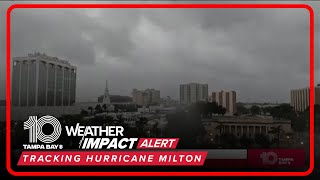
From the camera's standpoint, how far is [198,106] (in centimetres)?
249

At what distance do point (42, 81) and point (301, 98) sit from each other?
2.05 m

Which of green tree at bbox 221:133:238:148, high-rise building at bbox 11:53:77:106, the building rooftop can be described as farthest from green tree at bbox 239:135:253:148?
the building rooftop

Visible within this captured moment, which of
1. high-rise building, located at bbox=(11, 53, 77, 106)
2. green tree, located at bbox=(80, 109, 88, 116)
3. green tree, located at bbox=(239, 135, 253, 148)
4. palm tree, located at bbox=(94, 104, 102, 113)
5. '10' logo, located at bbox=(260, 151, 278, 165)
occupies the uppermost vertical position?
high-rise building, located at bbox=(11, 53, 77, 106)

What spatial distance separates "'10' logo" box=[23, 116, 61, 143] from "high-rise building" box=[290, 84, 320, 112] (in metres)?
1.87

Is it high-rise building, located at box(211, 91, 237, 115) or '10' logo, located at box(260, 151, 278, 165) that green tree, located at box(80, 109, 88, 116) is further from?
'10' logo, located at box(260, 151, 278, 165)

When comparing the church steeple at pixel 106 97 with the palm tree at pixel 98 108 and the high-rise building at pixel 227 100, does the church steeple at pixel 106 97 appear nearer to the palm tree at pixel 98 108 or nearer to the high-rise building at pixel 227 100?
the palm tree at pixel 98 108

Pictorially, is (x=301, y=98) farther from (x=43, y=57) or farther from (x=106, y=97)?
(x=43, y=57)

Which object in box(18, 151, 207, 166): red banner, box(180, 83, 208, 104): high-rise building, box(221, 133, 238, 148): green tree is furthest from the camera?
box(221, 133, 238, 148): green tree

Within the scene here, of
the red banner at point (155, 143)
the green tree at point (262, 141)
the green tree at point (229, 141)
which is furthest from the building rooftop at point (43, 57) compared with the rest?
the green tree at point (262, 141)

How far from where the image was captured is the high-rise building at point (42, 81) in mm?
2295

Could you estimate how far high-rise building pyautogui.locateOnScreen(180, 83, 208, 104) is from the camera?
93.4 inches

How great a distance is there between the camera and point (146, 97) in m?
2.42

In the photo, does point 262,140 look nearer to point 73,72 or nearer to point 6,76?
point 73,72

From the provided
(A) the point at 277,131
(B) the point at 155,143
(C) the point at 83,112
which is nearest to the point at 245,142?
(A) the point at 277,131
